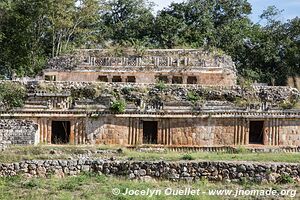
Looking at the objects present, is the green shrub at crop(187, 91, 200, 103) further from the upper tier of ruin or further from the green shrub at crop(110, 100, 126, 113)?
the upper tier of ruin

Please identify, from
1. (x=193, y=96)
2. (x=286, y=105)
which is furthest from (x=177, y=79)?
(x=286, y=105)

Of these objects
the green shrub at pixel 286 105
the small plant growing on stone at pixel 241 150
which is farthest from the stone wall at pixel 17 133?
the green shrub at pixel 286 105

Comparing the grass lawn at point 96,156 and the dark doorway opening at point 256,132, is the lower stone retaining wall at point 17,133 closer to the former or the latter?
the grass lawn at point 96,156

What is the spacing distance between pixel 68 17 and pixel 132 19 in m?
15.6

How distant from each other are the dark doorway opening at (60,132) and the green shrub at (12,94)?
1.98m

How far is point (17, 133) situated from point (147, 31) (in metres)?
30.8

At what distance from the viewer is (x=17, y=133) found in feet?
71.0

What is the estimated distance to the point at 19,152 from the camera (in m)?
18.1

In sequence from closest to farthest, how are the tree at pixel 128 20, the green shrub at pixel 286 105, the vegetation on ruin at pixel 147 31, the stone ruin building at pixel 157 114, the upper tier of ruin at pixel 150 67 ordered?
the stone ruin building at pixel 157 114, the green shrub at pixel 286 105, the upper tier of ruin at pixel 150 67, the vegetation on ruin at pixel 147 31, the tree at pixel 128 20

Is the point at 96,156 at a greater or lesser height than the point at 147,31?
lesser

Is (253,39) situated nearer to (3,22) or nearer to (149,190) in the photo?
(3,22)

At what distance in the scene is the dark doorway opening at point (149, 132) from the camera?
23.7 meters

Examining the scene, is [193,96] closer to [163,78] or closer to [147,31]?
[163,78]

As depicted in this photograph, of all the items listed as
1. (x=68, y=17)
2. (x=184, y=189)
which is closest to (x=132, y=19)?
(x=68, y=17)
